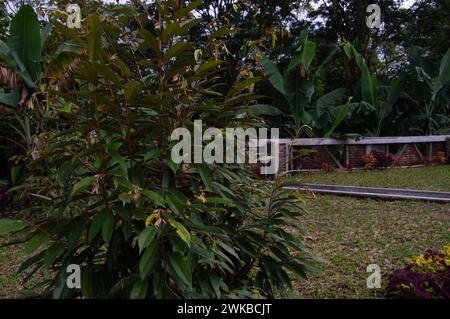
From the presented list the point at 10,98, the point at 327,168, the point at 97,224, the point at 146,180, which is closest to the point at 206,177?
the point at 146,180

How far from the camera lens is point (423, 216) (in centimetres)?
573

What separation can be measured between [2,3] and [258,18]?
449 inches

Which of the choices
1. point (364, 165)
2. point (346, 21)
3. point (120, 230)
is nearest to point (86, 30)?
point (120, 230)

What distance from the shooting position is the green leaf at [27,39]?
5.73 m

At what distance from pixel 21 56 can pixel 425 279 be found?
558 cm

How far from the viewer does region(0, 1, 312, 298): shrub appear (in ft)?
5.78

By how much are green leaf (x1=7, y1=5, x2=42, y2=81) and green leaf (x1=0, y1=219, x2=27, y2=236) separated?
184 inches

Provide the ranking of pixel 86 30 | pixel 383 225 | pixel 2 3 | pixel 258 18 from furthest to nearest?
1. pixel 258 18
2. pixel 2 3
3. pixel 383 225
4. pixel 86 30

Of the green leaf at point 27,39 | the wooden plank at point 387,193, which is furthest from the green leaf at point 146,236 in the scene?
the wooden plank at point 387,193

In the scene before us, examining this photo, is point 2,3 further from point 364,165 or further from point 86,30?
point 364,165

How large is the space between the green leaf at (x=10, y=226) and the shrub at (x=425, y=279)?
7.60 ft

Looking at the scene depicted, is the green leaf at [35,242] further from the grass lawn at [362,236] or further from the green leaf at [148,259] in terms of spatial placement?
the grass lawn at [362,236]

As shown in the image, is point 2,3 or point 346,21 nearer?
point 2,3

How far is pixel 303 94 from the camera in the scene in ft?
34.7
